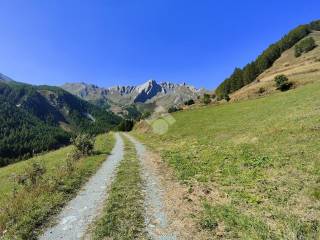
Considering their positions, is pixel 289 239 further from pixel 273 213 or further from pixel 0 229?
pixel 0 229

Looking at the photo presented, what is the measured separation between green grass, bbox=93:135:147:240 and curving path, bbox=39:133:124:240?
1.53 ft

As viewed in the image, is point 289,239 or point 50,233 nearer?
point 289,239

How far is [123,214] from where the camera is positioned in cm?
1166

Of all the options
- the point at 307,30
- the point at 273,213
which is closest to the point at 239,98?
the point at 273,213

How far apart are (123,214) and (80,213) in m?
1.95

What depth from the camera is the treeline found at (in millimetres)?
132250

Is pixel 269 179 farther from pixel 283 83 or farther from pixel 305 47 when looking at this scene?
pixel 305 47

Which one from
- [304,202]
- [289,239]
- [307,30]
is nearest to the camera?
[289,239]

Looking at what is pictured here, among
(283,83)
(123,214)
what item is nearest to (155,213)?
(123,214)

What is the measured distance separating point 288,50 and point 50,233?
162 m

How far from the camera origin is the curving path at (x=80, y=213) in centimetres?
995

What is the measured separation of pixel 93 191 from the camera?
1602 centimetres

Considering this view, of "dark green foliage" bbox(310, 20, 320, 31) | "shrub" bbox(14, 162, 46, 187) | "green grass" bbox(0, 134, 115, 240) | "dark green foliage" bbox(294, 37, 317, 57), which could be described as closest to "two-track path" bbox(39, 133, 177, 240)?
"green grass" bbox(0, 134, 115, 240)

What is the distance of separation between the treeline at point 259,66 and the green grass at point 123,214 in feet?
344
